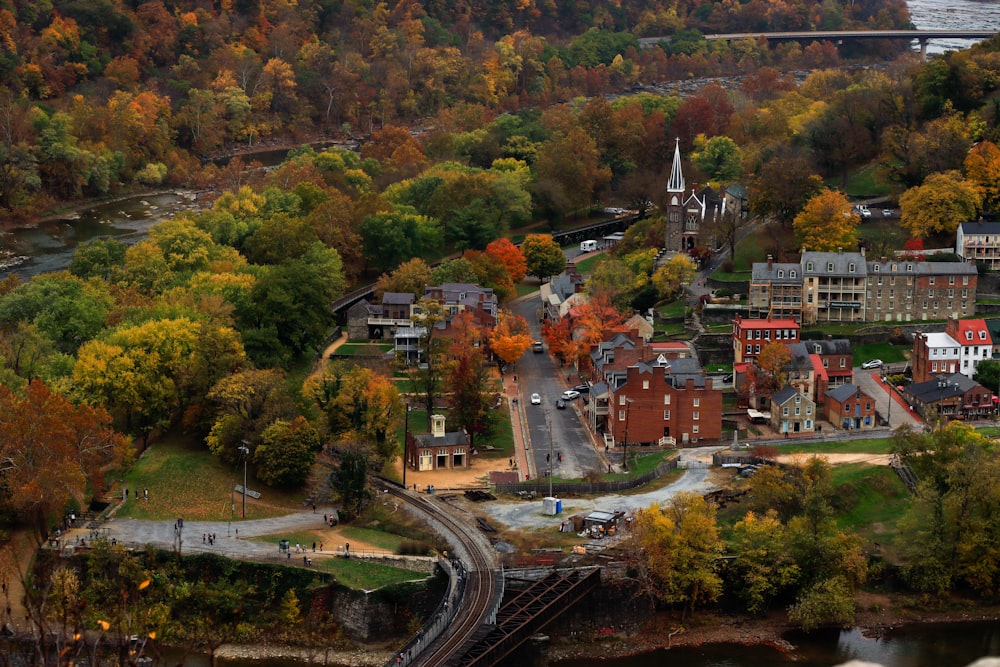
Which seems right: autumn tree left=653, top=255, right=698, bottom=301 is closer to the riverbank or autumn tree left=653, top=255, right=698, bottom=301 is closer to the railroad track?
the railroad track

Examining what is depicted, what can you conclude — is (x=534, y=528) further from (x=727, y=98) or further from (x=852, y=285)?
(x=727, y=98)

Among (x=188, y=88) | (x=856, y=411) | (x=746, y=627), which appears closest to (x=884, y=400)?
(x=856, y=411)

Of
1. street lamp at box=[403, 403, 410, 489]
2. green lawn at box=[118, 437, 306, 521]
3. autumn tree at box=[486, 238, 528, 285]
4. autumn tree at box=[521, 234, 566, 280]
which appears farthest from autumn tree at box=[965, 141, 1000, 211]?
green lawn at box=[118, 437, 306, 521]

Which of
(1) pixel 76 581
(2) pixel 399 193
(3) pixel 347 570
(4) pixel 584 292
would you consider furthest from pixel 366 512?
(2) pixel 399 193

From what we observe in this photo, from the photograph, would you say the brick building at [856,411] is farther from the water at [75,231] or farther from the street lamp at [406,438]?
the water at [75,231]

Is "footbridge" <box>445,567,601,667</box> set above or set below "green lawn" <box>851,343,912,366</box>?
below

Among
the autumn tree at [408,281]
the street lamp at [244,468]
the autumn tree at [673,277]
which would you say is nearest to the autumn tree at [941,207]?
the autumn tree at [673,277]
